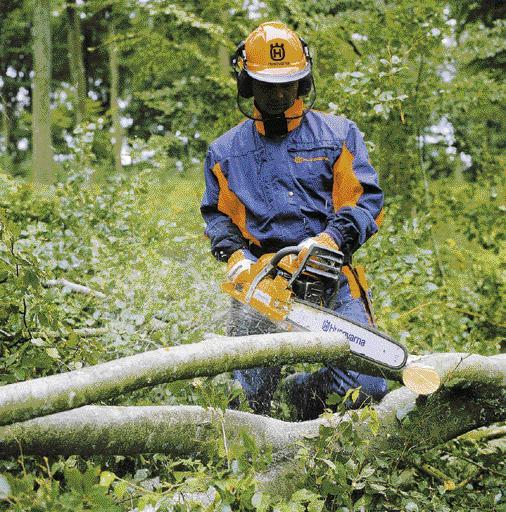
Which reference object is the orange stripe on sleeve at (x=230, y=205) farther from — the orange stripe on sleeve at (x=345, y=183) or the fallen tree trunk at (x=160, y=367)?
the fallen tree trunk at (x=160, y=367)

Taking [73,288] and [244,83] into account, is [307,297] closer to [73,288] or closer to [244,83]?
[244,83]

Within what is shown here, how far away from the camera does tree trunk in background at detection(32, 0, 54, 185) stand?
10977mm

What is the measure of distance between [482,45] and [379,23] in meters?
1.57

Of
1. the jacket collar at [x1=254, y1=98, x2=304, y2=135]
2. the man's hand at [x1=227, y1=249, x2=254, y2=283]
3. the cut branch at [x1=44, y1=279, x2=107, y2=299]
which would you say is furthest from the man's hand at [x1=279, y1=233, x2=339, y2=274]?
the cut branch at [x1=44, y1=279, x2=107, y2=299]

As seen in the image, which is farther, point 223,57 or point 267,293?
point 223,57

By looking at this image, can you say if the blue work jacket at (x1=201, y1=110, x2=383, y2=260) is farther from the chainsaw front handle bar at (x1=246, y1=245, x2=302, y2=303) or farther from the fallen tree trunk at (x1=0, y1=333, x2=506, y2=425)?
the fallen tree trunk at (x1=0, y1=333, x2=506, y2=425)

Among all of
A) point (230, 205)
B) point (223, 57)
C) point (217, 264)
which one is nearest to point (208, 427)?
point (230, 205)

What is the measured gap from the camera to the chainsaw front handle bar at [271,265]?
2.71m

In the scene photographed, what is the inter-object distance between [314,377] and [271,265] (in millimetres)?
733

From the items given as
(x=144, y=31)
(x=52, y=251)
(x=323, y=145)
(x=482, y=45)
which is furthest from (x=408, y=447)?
(x=144, y=31)

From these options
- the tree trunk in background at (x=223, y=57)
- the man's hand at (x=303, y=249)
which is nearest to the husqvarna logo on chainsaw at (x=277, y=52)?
the man's hand at (x=303, y=249)

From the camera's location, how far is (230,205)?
10.5 feet

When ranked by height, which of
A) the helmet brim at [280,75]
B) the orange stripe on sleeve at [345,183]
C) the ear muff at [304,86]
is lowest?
the orange stripe on sleeve at [345,183]

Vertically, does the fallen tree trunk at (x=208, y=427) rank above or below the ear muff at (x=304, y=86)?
below
